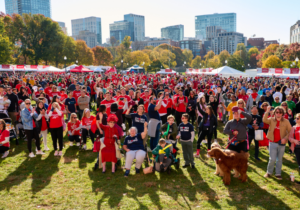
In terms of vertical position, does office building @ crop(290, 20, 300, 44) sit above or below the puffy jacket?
above

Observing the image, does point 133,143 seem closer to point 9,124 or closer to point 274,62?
point 9,124

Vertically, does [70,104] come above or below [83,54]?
below

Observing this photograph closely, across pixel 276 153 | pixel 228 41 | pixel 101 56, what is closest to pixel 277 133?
pixel 276 153

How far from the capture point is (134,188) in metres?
5.82

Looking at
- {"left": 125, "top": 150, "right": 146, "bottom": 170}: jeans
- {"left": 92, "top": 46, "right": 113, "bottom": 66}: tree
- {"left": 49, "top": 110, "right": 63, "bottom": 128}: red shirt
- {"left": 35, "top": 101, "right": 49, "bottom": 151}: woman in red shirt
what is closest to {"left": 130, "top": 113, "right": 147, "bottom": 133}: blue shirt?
{"left": 125, "top": 150, "right": 146, "bottom": 170}: jeans

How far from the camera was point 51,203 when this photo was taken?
5.18 m

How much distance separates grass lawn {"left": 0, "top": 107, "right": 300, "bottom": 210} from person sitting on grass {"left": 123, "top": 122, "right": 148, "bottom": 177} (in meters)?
0.31

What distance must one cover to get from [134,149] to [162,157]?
79 centimetres

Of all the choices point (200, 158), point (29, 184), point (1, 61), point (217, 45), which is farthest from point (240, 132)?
point (217, 45)

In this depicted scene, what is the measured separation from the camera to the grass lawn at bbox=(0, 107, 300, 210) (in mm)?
5098

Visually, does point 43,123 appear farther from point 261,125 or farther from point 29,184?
point 261,125

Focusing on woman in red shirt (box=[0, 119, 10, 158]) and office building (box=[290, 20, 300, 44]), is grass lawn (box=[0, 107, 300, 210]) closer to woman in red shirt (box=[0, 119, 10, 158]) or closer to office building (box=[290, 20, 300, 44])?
woman in red shirt (box=[0, 119, 10, 158])

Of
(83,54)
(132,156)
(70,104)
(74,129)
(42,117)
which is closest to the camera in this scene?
(132,156)

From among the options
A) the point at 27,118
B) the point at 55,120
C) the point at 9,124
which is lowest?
the point at 9,124
